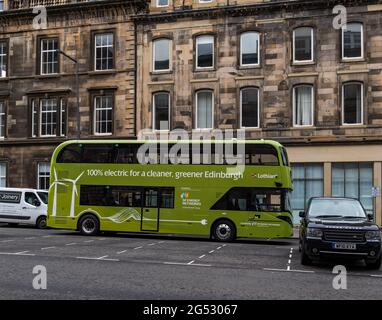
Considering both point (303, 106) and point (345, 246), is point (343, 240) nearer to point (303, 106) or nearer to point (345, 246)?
point (345, 246)

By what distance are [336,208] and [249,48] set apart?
19.4 metres

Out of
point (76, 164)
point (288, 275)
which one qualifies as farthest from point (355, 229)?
point (76, 164)

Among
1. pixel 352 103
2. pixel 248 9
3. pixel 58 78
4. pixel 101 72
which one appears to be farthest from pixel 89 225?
pixel 248 9

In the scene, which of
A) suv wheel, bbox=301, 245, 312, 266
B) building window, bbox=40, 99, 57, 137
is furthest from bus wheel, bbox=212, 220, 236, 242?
building window, bbox=40, 99, 57, 137

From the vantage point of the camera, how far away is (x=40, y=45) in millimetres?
36812

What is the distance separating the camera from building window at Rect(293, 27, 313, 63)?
1247 inches

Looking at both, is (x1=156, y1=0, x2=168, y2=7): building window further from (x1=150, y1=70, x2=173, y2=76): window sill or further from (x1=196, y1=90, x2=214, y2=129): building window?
(x1=196, y1=90, x2=214, y2=129): building window

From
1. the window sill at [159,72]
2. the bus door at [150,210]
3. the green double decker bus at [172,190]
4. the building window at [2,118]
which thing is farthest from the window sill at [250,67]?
the building window at [2,118]

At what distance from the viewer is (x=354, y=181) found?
30.8 meters

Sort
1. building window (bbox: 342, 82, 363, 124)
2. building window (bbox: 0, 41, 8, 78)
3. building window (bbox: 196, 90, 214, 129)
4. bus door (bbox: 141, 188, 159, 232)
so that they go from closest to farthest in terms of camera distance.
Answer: bus door (bbox: 141, 188, 159, 232), building window (bbox: 342, 82, 363, 124), building window (bbox: 196, 90, 214, 129), building window (bbox: 0, 41, 8, 78)

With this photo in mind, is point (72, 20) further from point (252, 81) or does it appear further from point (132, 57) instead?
point (252, 81)

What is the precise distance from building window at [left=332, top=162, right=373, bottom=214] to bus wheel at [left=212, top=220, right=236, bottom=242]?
10.6 meters

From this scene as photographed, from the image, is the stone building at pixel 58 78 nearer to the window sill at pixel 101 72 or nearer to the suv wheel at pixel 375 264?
the window sill at pixel 101 72

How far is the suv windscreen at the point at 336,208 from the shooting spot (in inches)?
574
